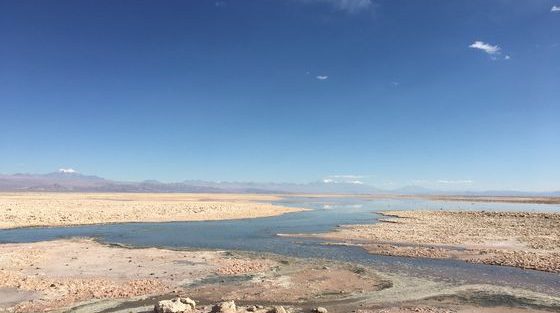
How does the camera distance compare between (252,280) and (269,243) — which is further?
(269,243)

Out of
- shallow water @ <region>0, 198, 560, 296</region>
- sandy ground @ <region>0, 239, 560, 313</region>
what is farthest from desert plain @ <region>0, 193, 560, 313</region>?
shallow water @ <region>0, 198, 560, 296</region>

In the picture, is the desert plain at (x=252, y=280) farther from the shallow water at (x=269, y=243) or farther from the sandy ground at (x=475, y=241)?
the shallow water at (x=269, y=243)

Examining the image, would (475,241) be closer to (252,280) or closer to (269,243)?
(269,243)

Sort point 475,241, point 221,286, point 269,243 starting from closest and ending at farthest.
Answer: point 221,286 → point 269,243 → point 475,241

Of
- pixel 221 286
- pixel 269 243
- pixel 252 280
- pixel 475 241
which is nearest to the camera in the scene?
pixel 221 286

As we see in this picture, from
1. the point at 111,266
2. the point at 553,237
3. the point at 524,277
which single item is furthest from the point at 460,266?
the point at 111,266

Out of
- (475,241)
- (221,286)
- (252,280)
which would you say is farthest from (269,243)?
(475,241)

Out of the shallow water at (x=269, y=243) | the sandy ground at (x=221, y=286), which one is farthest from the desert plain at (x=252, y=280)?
the shallow water at (x=269, y=243)

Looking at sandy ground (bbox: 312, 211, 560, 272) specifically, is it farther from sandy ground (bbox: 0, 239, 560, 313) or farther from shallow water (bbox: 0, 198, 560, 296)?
sandy ground (bbox: 0, 239, 560, 313)
